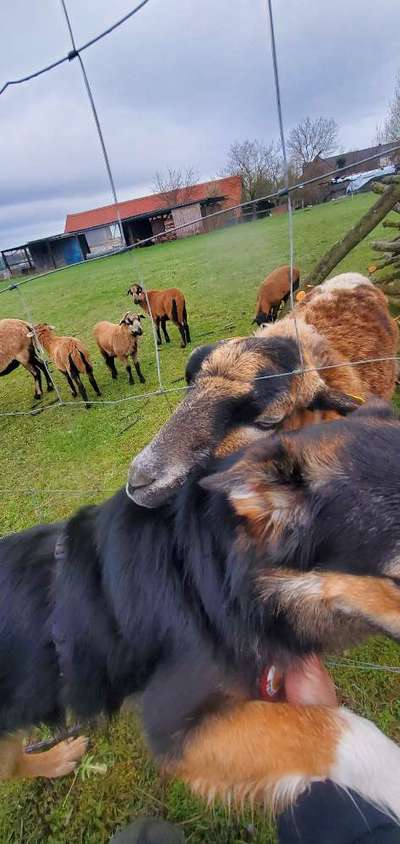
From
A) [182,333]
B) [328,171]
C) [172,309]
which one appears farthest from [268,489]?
[172,309]

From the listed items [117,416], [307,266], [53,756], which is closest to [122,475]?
[117,416]

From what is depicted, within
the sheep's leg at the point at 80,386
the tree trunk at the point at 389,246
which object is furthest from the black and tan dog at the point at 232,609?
the sheep's leg at the point at 80,386

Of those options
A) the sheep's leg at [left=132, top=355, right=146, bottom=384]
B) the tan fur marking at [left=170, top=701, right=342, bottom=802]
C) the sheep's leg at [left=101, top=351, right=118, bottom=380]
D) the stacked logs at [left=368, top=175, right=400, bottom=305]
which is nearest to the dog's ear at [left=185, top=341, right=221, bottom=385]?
the tan fur marking at [left=170, top=701, right=342, bottom=802]

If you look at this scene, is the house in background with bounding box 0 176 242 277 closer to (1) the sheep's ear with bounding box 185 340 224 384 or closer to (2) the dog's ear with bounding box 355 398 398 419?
(1) the sheep's ear with bounding box 185 340 224 384

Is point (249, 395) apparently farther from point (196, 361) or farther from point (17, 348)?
point (17, 348)

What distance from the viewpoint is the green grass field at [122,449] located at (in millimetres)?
2496

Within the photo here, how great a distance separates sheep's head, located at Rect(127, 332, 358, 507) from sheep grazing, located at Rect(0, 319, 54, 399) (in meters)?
6.57

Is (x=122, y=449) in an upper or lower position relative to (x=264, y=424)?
lower

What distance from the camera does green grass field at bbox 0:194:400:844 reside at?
98.3 inches

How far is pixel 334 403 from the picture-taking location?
3561mm

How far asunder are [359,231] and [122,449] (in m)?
4.64

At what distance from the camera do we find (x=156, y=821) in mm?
2291

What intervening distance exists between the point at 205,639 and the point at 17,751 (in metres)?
1.46

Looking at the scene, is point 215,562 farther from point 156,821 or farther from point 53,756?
point 53,756
